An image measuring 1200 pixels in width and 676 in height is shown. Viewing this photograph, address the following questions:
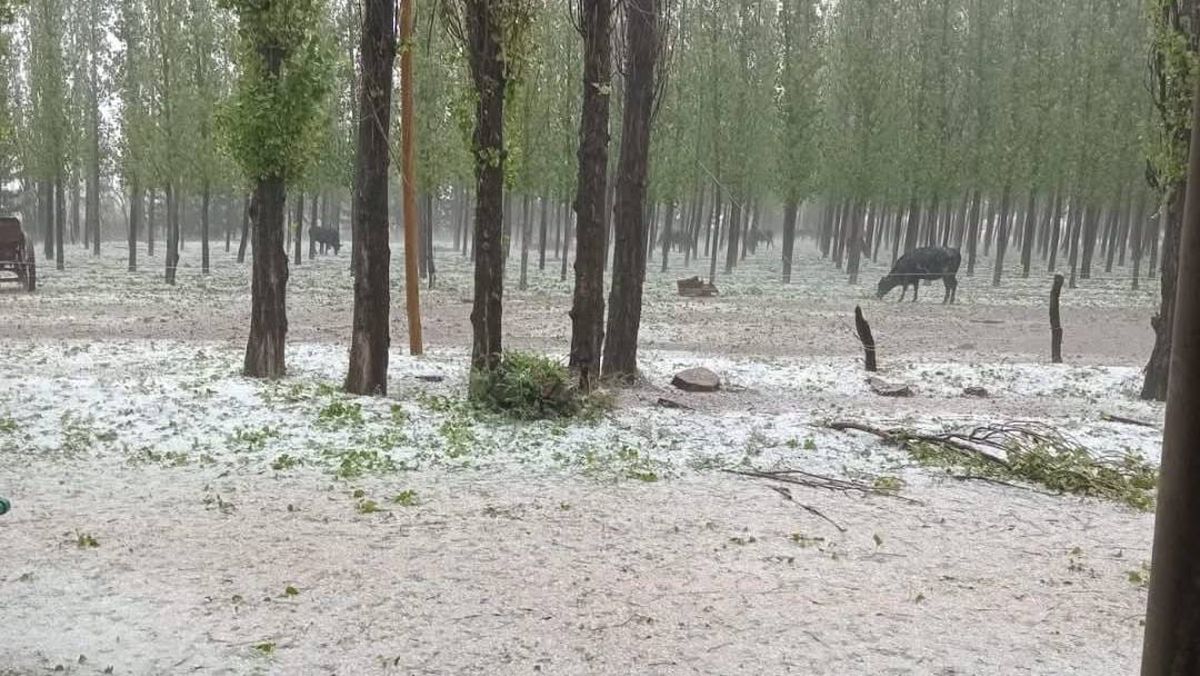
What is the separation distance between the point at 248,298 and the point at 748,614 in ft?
64.2

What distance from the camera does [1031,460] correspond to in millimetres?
7387

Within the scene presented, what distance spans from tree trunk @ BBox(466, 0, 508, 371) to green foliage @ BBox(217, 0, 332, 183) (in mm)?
2478

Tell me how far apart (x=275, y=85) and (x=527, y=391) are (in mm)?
4827

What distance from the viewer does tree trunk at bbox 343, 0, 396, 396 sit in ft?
31.5

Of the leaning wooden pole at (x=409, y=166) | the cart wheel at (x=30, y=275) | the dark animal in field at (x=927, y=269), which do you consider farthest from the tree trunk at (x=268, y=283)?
the dark animal in field at (x=927, y=269)

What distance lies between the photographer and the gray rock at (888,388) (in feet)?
37.0

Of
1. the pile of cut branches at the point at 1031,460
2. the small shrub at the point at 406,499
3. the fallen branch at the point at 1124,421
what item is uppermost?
the fallen branch at the point at 1124,421

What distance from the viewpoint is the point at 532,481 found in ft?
22.3

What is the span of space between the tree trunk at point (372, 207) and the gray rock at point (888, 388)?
607 cm

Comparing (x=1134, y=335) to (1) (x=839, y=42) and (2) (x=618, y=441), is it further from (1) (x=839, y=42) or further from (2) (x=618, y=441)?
(1) (x=839, y=42)

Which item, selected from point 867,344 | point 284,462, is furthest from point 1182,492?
point 867,344

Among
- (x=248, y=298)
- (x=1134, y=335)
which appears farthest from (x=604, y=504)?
(x=248, y=298)

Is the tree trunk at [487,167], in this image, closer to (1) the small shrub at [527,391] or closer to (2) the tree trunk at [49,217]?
(1) the small shrub at [527,391]

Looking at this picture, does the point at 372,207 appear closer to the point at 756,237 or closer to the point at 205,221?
the point at 205,221
